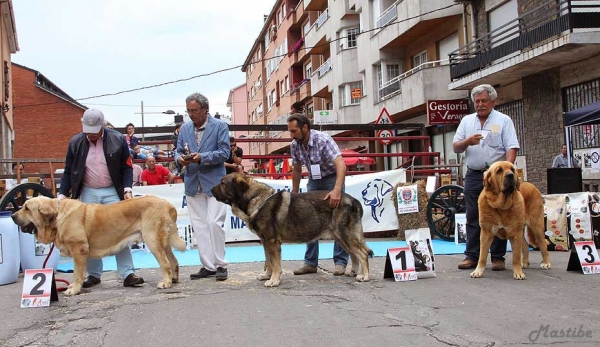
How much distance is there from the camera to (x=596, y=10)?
15.5 meters

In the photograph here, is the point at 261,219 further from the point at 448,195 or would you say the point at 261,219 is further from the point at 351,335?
the point at 448,195

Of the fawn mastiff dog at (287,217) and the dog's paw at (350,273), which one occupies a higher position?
the fawn mastiff dog at (287,217)

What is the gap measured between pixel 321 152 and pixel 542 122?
44.2ft

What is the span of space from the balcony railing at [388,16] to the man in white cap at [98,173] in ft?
70.0

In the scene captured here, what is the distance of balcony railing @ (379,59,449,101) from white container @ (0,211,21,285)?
19.1 meters

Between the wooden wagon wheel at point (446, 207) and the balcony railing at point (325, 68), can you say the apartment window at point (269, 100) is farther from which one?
the wooden wagon wheel at point (446, 207)

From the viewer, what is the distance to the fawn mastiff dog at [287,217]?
20.7ft

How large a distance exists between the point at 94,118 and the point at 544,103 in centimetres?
1546

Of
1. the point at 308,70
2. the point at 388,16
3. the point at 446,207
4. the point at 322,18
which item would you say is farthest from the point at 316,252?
the point at 308,70

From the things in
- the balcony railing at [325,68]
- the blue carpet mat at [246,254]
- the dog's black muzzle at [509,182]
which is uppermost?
the balcony railing at [325,68]

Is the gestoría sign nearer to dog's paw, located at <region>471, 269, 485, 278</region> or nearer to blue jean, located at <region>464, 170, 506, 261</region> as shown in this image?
blue jean, located at <region>464, 170, 506, 261</region>

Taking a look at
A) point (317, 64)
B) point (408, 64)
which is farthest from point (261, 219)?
point (317, 64)

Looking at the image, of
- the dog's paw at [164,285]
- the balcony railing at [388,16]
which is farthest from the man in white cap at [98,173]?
the balcony railing at [388,16]

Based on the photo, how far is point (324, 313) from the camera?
482 centimetres
